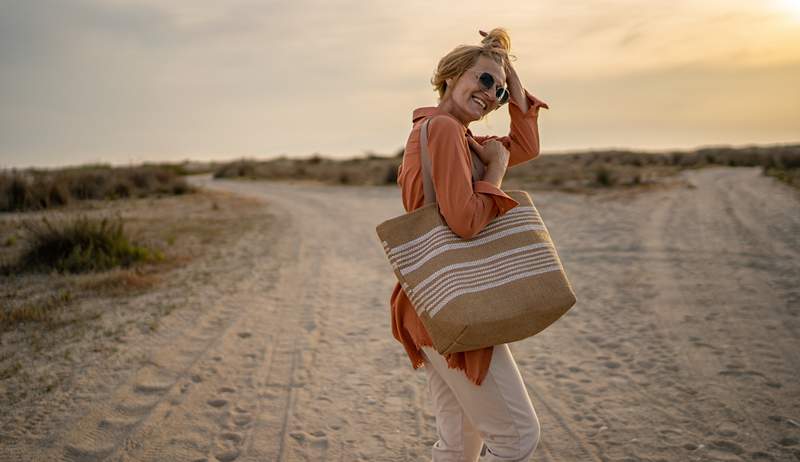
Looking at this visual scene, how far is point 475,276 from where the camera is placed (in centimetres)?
181

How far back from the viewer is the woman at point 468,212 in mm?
1808

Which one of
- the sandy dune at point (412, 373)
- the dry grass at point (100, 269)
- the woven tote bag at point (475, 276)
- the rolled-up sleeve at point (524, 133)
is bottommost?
the sandy dune at point (412, 373)

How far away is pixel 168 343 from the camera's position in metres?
5.19

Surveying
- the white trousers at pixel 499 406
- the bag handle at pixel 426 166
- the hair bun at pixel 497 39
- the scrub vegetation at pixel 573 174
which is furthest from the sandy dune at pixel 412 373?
the scrub vegetation at pixel 573 174

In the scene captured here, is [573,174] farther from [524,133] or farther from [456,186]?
[456,186]

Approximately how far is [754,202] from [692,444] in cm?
1074

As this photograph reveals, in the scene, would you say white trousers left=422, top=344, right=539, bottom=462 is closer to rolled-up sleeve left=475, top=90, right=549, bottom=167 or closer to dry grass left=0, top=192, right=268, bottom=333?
rolled-up sleeve left=475, top=90, right=549, bottom=167

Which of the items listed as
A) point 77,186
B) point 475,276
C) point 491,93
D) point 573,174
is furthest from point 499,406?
point 573,174

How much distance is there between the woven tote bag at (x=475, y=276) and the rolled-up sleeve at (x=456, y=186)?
2.6 inches

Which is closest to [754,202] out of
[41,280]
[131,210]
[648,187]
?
[648,187]

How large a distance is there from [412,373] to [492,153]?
296 centimetres

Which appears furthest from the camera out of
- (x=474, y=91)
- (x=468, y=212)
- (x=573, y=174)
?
(x=573, y=174)

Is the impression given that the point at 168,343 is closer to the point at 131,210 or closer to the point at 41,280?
the point at 41,280

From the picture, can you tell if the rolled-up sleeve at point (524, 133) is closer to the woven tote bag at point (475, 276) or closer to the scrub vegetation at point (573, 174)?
the woven tote bag at point (475, 276)
